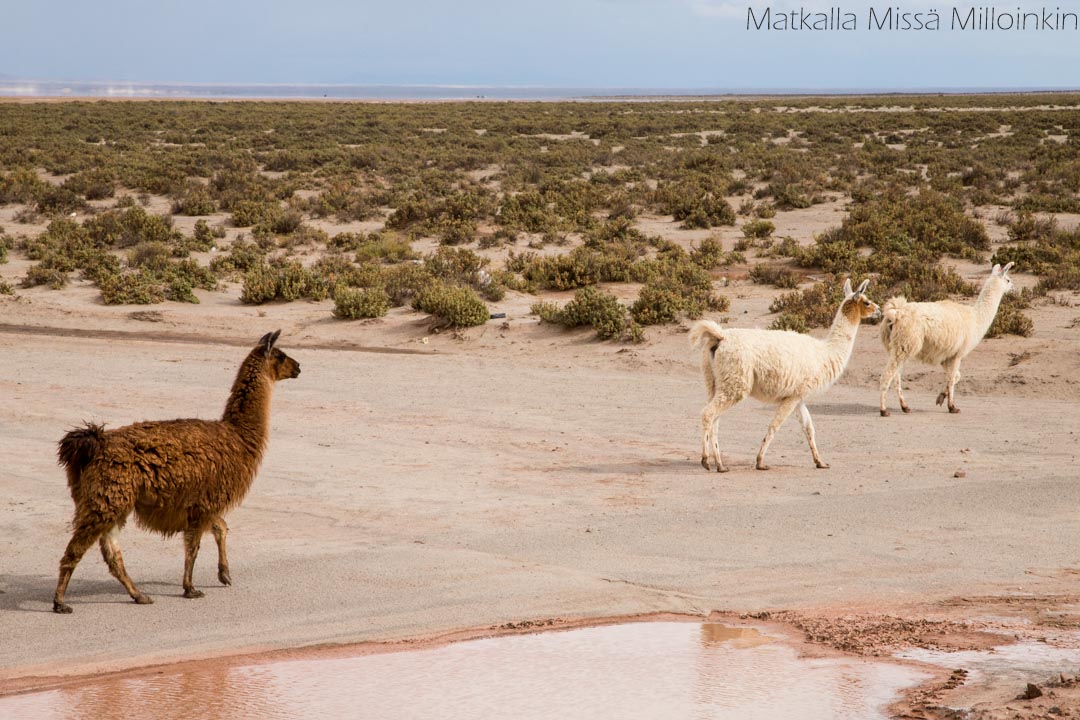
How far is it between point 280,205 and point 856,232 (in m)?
14.9

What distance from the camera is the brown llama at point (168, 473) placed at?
6305 millimetres

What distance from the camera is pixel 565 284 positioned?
20.7 m

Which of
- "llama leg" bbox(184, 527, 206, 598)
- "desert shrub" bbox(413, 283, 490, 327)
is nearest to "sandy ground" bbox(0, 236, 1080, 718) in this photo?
"llama leg" bbox(184, 527, 206, 598)

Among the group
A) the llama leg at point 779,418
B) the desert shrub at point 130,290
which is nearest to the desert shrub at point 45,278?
the desert shrub at point 130,290

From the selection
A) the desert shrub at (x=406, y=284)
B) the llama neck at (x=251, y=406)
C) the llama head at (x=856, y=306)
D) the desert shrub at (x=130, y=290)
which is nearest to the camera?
the llama neck at (x=251, y=406)

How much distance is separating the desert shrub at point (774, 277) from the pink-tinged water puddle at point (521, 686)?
14.7m

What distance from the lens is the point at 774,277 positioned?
20812mm

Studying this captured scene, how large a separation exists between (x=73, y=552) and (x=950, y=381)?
1013 cm

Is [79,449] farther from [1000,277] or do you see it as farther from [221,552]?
[1000,277]

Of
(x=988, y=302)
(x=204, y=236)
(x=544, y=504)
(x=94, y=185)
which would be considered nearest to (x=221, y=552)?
(x=544, y=504)

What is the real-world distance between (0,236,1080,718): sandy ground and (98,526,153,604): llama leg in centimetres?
13

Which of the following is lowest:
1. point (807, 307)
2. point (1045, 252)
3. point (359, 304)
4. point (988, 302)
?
point (807, 307)

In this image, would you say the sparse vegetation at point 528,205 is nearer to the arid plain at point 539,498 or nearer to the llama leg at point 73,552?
the arid plain at point 539,498

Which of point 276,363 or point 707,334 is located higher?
point 276,363
